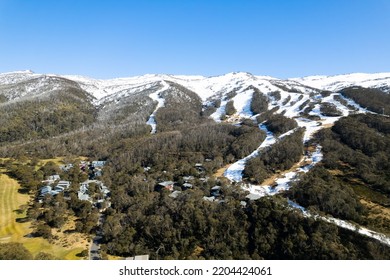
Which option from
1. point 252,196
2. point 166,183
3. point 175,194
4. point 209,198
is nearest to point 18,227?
point 175,194

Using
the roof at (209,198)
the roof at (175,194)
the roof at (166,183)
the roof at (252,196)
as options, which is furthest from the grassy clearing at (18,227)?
the roof at (252,196)

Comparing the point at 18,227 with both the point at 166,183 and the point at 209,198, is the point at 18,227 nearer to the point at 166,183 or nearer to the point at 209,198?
the point at 166,183

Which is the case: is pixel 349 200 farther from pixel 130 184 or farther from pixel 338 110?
pixel 338 110

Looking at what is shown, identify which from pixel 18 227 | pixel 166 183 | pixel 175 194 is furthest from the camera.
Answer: pixel 166 183

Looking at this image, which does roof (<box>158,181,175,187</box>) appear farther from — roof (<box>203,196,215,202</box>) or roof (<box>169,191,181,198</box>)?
roof (<box>203,196,215,202</box>)

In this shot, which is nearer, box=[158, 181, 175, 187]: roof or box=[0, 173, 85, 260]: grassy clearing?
box=[0, 173, 85, 260]: grassy clearing

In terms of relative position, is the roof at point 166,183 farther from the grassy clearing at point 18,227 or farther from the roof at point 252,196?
the grassy clearing at point 18,227

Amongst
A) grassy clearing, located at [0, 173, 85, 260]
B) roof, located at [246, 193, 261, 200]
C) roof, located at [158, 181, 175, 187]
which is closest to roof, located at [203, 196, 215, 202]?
roof, located at [246, 193, 261, 200]

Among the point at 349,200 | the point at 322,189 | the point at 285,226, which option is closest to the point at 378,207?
the point at 349,200
